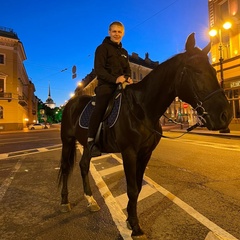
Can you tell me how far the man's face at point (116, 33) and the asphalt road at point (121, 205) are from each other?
270 centimetres

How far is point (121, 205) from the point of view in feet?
13.7

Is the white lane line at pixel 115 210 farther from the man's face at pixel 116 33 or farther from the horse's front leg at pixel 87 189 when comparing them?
the man's face at pixel 116 33

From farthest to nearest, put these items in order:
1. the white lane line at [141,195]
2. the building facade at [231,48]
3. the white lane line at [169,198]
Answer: the building facade at [231,48] < the white lane line at [141,195] < the white lane line at [169,198]

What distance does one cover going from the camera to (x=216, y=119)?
2504 mm

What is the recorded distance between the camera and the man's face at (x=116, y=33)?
3.64 metres

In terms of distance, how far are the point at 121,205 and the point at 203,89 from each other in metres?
2.55

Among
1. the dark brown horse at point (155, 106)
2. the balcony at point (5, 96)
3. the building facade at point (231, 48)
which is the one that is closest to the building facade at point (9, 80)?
the balcony at point (5, 96)

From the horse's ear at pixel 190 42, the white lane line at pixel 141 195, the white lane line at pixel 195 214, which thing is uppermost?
the horse's ear at pixel 190 42

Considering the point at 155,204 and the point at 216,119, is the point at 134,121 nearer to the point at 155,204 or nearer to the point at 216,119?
the point at 216,119

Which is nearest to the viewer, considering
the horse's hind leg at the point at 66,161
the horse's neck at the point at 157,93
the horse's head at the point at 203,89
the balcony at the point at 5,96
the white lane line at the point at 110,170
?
the horse's head at the point at 203,89

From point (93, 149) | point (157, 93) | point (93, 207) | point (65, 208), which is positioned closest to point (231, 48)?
point (157, 93)

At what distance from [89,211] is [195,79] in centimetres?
269

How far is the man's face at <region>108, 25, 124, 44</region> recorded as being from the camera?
3643 mm

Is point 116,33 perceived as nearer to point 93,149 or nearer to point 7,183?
point 93,149
